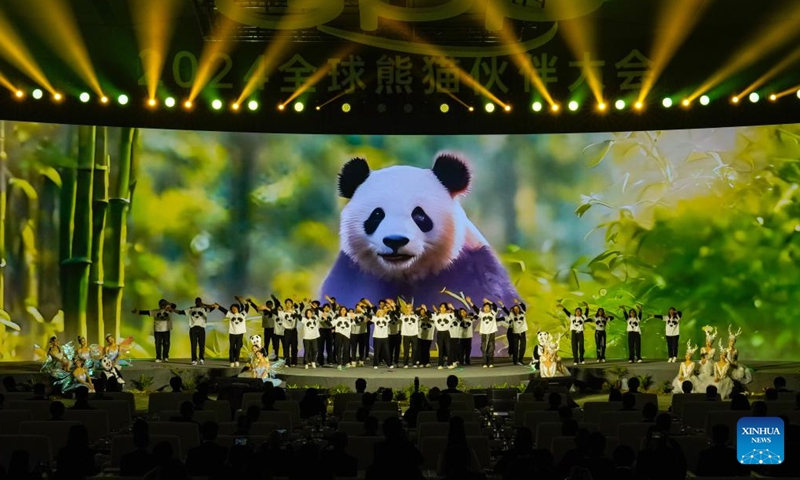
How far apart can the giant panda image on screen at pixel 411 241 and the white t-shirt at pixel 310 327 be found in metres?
2.82

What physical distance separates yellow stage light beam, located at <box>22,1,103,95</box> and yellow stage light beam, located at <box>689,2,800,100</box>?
12.3 m

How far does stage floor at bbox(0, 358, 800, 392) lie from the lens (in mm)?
17234

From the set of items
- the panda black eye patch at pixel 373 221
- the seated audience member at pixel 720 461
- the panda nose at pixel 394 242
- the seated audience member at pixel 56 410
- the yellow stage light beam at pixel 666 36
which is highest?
the yellow stage light beam at pixel 666 36

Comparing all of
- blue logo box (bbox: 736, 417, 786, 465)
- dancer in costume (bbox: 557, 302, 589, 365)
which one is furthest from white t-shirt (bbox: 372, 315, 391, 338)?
blue logo box (bbox: 736, 417, 786, 465)

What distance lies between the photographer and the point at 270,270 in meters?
22.0

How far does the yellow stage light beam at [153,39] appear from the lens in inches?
790

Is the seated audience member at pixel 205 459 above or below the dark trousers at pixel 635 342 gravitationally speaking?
below

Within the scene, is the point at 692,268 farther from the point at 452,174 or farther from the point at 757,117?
the point at 452,174

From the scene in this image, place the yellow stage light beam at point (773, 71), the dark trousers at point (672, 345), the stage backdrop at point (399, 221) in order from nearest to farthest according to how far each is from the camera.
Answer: the dark trousers at point (672, 345) → the yellow stage light beam at point (773, 71) → the stage backdrop at point (399, 221)

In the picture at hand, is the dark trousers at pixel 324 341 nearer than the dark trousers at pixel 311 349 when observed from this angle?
No

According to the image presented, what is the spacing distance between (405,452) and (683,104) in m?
15.4

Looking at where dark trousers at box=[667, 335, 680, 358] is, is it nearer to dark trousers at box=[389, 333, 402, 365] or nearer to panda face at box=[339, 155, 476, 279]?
panda face at box=[339, 155, 476, 279]

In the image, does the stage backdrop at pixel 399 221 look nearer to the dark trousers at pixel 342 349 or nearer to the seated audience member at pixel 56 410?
the dark trousers at pixel 342 349

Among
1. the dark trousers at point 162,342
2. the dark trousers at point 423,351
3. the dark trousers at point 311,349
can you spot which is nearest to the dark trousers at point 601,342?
the dark trousers at point 423,351
